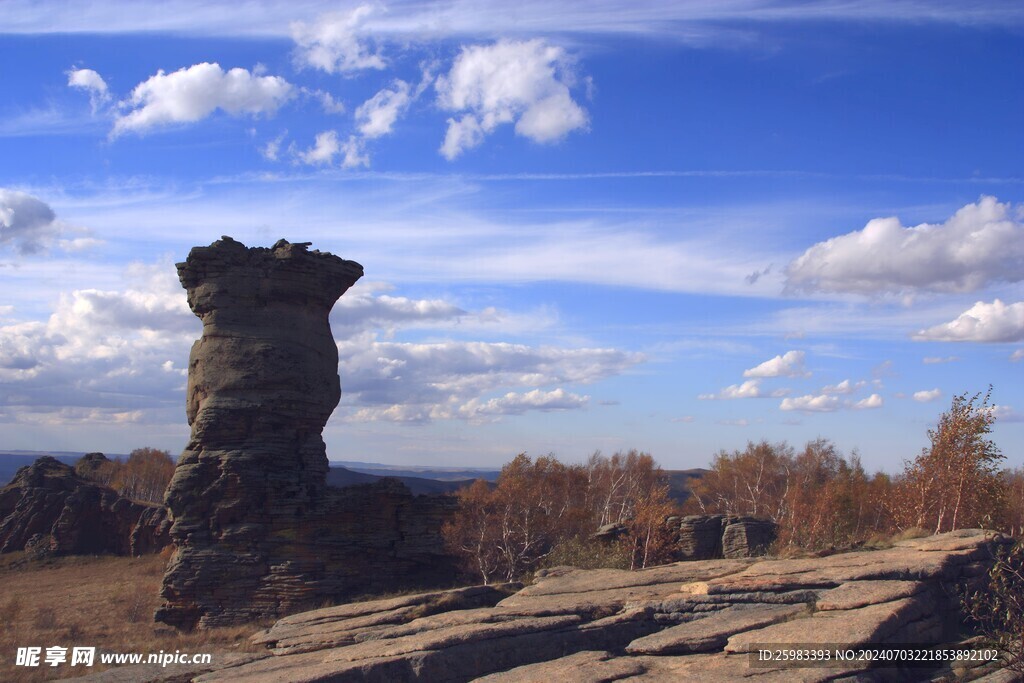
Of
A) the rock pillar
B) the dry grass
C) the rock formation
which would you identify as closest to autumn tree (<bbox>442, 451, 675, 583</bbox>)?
the rock formation

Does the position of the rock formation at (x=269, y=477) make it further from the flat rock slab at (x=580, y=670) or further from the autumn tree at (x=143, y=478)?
the autumn tree at (x=143, y=478)

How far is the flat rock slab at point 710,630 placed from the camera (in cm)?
1062

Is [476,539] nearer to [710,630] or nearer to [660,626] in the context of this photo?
[660,626]

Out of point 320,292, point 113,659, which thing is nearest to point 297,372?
point 320,292

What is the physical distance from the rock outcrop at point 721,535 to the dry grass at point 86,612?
13.9 metres

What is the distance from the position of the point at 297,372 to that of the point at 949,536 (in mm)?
15318

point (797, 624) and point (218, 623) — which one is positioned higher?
point (797, 624)

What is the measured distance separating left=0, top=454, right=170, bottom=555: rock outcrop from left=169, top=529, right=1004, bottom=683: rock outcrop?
28.4 m

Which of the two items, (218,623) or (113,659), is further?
(218,623)

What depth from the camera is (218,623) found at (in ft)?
64.7

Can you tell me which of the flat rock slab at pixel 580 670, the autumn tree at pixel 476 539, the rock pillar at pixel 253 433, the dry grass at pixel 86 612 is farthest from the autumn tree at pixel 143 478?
the flat rock slab at pixel 580 670

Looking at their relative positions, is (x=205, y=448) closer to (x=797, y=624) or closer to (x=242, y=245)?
(x=242, y=245)

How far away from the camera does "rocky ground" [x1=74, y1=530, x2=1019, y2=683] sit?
9938 mm

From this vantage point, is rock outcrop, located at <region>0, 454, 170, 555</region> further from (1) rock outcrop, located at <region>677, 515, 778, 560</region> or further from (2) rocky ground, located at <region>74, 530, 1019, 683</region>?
(2) rocky ground, located at <region>74, 530, 1019, 683</region>
